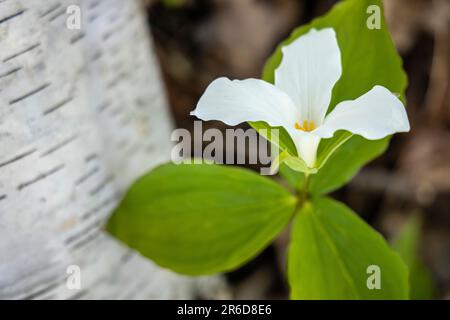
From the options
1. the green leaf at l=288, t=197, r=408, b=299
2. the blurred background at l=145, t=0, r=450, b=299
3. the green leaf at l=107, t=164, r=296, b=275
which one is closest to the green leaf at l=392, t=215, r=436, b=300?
the blurred background at l=145, t=0, r=450, b=299

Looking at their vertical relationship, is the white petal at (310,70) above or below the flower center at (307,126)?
above

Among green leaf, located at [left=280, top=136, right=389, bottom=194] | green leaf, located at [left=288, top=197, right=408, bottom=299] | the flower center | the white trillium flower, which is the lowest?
green leaf, located at [left=288, top=197, right=408, bottom=299]

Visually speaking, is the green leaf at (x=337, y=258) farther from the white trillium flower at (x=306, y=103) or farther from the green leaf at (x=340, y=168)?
the white trillium flower at (x=306, y=103)

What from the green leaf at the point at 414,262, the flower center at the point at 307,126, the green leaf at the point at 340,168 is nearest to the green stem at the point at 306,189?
the green leaf at the point at 340,168

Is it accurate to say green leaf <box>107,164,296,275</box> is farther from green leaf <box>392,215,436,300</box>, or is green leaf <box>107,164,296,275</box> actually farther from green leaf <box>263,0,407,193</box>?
green leaf <box>392,215,436,300</box>

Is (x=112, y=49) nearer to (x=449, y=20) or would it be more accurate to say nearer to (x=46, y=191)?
(x=46, y=191)

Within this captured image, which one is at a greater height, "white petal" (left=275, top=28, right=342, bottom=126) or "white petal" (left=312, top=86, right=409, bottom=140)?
"white petal" (left=275, top=28, right=342, bottom=126)
